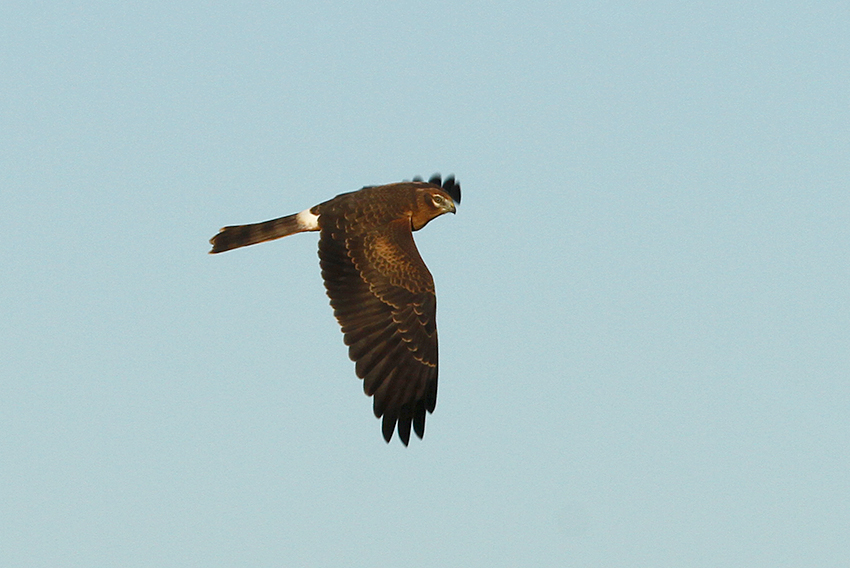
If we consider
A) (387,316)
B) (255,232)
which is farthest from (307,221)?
(387,316)

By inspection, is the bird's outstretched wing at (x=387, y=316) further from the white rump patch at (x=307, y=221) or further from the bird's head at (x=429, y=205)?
the bird's head at (x=429, y=205)

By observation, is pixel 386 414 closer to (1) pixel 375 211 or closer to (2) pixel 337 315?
(2) pixel 337 315

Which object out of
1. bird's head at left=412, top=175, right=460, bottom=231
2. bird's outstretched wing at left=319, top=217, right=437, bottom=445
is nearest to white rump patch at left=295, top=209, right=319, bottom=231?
bird's outstretched wing at left=319, top=217, right=437, bottom=445

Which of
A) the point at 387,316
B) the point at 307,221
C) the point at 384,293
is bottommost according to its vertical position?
the point at 387,316

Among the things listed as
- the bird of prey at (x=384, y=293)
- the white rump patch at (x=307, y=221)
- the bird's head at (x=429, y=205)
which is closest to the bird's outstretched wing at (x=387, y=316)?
the bird of prey at (x=384, y=293)

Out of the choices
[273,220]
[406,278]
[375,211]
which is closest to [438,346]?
[406,278]

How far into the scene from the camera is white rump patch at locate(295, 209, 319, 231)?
1370cm

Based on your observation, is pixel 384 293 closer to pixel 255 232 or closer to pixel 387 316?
pixel 387 316

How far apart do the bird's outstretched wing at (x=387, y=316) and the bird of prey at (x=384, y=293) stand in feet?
0.03

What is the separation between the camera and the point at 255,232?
14109 mm

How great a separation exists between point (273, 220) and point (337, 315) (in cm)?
206

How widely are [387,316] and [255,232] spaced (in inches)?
91.7

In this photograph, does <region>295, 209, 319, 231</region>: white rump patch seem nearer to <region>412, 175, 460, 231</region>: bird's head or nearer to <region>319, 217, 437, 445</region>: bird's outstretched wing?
<region>319, 217, 437, 445</region>: bird's outstretched wing

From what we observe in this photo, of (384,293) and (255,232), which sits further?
(255,232)
